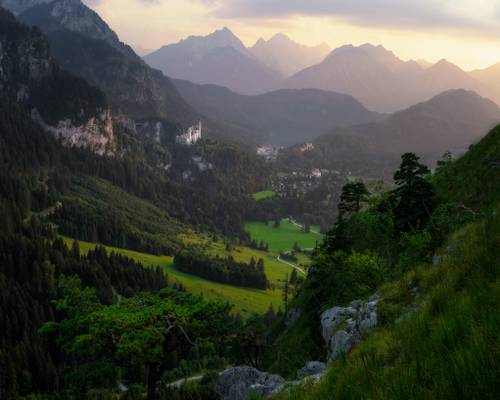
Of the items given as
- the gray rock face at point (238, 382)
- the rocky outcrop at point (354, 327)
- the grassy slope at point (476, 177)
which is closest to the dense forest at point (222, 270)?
the grassy slope at point (476, 177)

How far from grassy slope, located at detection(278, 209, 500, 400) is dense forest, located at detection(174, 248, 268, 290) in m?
157

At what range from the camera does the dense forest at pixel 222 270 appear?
534ft

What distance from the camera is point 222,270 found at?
539 feet

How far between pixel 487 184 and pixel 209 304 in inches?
951

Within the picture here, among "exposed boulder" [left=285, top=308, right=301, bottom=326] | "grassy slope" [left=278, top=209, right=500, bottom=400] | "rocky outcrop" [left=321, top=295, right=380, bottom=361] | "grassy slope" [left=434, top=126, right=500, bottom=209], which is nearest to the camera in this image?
"grassy slope" [left=278, top=209, right=500, bottom=400]

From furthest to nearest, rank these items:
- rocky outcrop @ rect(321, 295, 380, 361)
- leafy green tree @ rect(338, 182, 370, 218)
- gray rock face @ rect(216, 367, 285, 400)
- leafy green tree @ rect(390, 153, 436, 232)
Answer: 1. leafy green tree @ rect(338, 182, 370, 218)
2. leafy green tree @ rect(390, 153, 436, 232)
3. gray rock face @ rect(216, 367, 285, 400)
4. rocky outcrop @ rect(321, 295, 380, 361)

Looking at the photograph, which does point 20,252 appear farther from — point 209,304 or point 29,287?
point 209,304

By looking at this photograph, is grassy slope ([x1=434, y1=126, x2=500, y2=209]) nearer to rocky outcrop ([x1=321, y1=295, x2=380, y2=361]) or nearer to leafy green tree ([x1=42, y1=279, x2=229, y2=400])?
rocky outcrop ([x1=321, y1=295, x2=380, y2=361])

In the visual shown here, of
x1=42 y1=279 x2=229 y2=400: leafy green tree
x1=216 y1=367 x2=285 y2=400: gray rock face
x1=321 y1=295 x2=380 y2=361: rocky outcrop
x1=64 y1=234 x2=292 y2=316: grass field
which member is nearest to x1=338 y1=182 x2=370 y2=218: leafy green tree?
x1=42 y1=279 x2=229 y2=400: leafy green tree

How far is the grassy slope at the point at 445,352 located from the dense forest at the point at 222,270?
517ft

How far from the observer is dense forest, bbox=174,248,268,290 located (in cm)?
16288

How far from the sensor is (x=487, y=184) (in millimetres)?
33781

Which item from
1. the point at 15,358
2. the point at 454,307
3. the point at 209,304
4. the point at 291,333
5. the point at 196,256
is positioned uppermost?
the point at 454,307

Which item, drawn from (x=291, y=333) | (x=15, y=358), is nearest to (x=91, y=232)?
(x=15, y=358)
